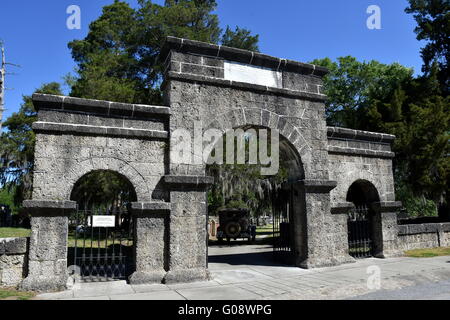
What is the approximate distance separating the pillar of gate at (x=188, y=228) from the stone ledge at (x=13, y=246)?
267 cm

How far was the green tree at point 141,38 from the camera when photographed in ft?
54.9

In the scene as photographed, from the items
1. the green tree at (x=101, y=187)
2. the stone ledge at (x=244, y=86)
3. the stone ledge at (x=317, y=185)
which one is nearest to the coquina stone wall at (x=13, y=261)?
the stone ledge at (x=244, y=86)

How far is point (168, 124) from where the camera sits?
736cm

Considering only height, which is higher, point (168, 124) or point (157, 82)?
point (157, 82)

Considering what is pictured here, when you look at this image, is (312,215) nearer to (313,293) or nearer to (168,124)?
(313,293)

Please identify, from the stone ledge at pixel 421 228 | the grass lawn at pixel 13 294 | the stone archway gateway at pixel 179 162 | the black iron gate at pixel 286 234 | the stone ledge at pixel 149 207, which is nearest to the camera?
the grass lawn at pixel 13 294

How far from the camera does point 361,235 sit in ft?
31.9

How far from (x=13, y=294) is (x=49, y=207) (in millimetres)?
1517

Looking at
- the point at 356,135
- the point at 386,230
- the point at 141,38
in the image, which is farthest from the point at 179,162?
the point at 141,38

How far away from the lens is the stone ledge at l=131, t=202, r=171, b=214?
6727 mm

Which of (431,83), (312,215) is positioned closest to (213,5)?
(431,83)

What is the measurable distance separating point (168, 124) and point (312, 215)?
165 inches

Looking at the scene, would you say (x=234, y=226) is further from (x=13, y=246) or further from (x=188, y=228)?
(x=13, y=246)

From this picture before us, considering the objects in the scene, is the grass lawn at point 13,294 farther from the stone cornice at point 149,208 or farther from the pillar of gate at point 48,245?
the stone cornice at point 149,208
